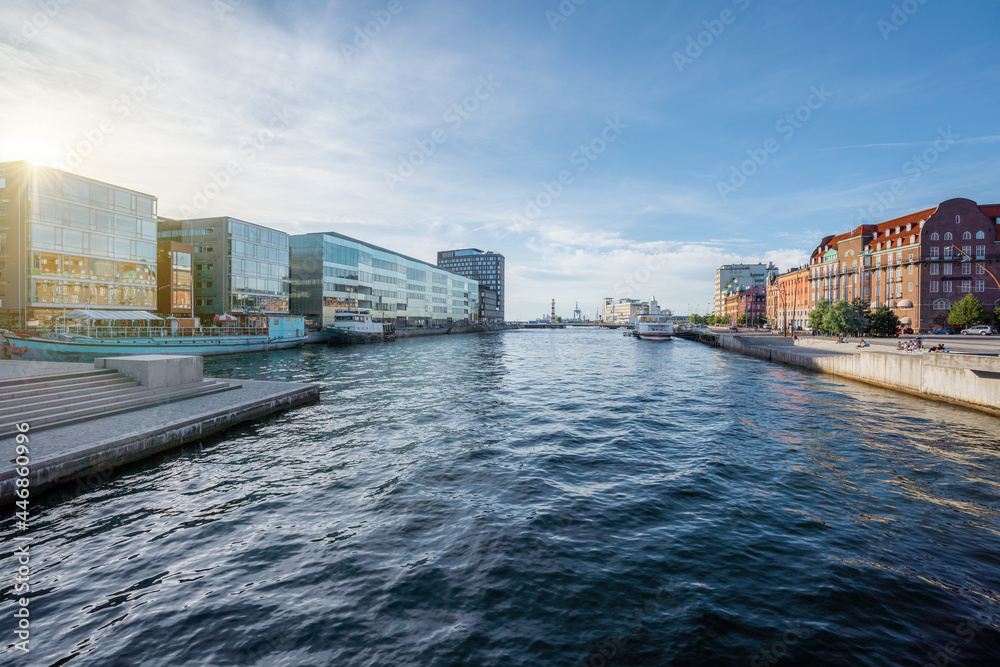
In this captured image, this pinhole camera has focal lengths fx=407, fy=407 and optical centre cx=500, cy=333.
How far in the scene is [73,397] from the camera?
1403 cm

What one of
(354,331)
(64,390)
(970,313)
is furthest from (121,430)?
(970,313)

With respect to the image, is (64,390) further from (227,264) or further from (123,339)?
(227,264)

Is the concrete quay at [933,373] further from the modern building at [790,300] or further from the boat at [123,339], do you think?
the modern building at [790,300]

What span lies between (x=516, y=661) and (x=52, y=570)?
806 cm

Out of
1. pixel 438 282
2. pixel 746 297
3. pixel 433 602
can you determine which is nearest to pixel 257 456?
pixel 433 602

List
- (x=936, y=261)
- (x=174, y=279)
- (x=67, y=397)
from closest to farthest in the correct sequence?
(x=67, y=397), (x=174, y=279), (x=936, y=261)

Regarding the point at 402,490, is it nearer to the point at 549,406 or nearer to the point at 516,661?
the point at 516,661

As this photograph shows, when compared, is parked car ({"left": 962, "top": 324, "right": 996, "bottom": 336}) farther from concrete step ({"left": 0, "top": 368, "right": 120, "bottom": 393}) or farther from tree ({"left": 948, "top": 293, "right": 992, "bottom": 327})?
concrete step ({"left": 0, "top": 368, "right": 120, "bottom": 393})

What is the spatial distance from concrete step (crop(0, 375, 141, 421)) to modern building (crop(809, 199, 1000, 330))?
89.8 meters

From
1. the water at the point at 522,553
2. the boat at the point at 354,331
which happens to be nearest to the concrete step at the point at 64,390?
the water at the point at 522,553

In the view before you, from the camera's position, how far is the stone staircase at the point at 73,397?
12.2m

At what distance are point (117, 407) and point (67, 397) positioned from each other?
138 centimetres

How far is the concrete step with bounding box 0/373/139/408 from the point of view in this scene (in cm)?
1293

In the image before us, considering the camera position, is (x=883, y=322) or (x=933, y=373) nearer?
(x=933, y=373)
